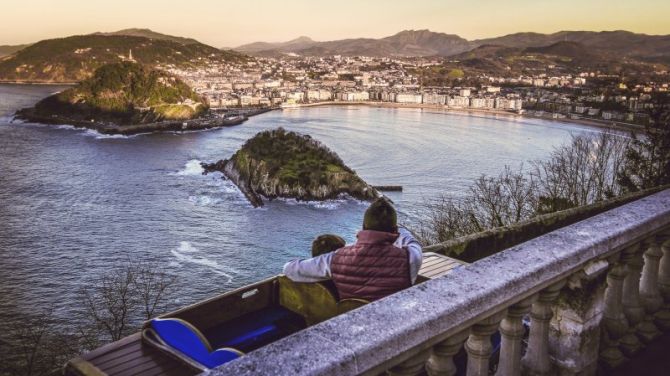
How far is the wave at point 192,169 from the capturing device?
56031mm

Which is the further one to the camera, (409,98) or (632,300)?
(409,98)

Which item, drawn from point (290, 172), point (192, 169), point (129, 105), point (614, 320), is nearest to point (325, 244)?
point (614, 320)

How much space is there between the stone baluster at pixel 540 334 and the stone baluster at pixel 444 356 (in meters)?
0.54

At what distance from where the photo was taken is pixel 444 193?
4644 cm

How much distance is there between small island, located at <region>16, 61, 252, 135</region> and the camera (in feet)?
330

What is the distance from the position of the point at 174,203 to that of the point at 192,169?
53.8 ft

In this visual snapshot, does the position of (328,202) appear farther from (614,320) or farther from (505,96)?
(505,96)

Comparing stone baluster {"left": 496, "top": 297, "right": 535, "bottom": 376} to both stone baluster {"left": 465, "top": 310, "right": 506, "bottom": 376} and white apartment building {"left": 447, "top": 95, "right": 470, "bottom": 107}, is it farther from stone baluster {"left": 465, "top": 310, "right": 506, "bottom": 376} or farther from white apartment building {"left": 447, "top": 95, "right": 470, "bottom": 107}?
white apartment building {"left": 447, "top": 95, "right": 470, "bottom": 107}

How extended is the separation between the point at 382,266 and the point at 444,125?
101 m

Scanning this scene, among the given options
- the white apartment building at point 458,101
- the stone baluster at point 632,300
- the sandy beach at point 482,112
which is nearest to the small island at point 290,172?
the stone baluster at point 632,300

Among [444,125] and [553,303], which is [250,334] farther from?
[444,125]

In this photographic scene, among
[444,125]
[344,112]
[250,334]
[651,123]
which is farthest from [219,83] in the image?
[250,334]

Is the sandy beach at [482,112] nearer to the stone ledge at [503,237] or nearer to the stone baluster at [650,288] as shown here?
the stone ledge at [503,237]

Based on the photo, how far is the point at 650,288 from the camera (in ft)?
9.43
